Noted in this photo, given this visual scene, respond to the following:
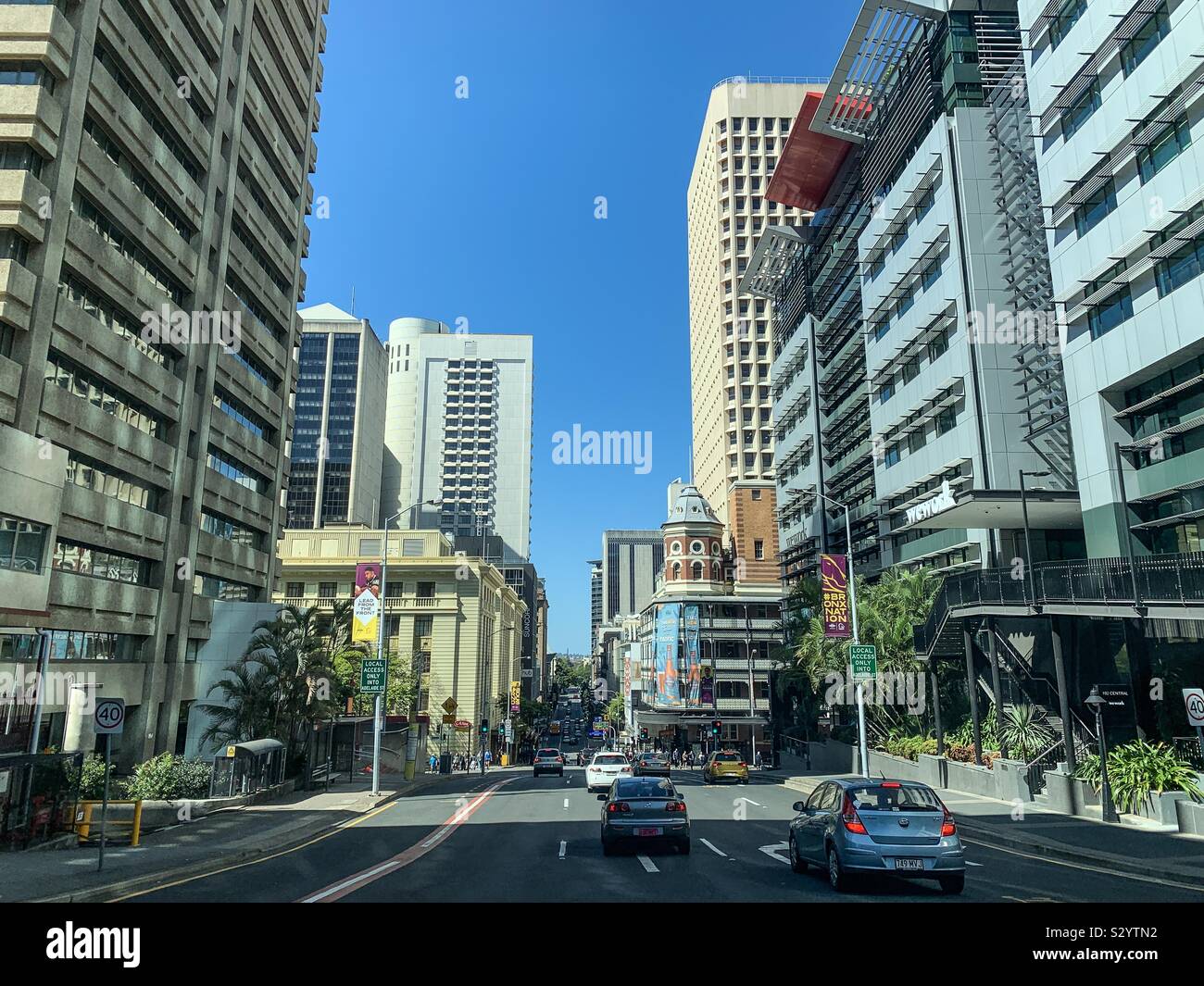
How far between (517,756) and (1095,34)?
78453 millimetres

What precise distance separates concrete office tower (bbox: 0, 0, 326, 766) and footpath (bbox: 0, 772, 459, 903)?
8.03m

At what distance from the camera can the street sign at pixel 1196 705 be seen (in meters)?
15.6

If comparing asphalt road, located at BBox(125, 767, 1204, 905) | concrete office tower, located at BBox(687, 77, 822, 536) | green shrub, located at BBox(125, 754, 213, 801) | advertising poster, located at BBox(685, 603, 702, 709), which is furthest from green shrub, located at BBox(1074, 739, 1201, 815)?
concrete office tower, located at BBox(687, 77, 822, 536)

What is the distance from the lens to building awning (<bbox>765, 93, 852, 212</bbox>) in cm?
5966

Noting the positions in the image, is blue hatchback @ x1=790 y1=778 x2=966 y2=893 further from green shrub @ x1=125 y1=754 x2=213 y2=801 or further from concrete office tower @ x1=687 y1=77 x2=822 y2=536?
concrete office tower @ x1=687 y1=77 x2=822 y2=536

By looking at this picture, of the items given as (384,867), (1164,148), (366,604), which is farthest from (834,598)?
(384,867)

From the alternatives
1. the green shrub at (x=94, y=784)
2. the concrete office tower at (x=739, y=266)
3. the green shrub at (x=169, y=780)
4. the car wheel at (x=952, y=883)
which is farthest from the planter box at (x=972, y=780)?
the concrete office tower at (x=739, y=266)

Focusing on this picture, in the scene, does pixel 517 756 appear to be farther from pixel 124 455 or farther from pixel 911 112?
pixel 911 112

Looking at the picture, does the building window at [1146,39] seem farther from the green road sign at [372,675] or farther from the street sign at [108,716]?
the street sign at [108,716]

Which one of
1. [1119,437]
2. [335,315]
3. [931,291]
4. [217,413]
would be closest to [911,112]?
[931,291]

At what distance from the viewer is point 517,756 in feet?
286

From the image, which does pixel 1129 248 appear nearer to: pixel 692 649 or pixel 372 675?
pixel 372 675

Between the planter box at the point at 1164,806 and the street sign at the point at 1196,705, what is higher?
the street sign at the point at 1196,705

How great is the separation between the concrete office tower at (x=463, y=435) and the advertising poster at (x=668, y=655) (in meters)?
74.2
